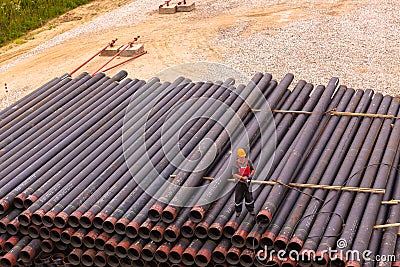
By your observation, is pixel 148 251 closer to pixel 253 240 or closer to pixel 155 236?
pixel 155 236

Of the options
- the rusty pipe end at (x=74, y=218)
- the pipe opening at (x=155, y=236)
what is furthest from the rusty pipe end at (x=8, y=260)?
the pipe opening at (x=155, y=236)

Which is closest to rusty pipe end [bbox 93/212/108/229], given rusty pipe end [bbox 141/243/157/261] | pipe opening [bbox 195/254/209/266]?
rusty pipe end [bbox 141/243/157/261]

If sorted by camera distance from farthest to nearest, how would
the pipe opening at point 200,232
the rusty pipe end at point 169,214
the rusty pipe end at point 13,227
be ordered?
the rusty pipe end at point 13,227 < the rusty pipe end at point 169,214 < the pipe opening at point 200,232

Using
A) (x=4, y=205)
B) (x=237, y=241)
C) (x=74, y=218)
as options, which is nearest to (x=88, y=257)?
(x=74, y=218)

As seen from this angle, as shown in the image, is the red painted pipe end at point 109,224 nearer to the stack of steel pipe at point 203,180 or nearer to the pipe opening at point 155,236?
the stack of steel pipe at point 203,180

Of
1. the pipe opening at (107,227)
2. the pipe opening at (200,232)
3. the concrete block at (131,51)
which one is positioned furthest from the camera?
the concrete block at (131,51)

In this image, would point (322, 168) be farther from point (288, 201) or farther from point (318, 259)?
point (318, 259)

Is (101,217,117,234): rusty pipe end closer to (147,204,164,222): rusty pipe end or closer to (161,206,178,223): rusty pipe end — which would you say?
(147,204,164,222): rusty pipe end
